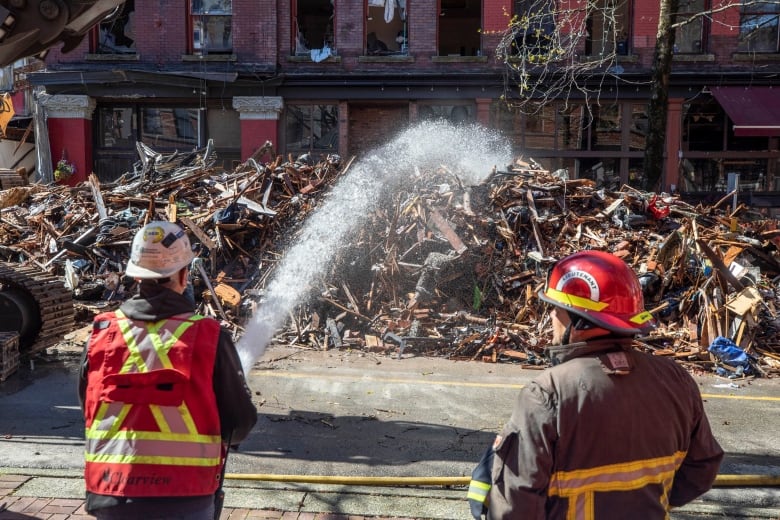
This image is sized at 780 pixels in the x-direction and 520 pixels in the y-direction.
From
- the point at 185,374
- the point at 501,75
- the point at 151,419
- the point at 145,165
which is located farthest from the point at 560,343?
the point at 501,75

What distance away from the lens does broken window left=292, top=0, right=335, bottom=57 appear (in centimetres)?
2016

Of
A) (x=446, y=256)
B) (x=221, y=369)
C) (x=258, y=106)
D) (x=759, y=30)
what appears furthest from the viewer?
(x=258, y=106)

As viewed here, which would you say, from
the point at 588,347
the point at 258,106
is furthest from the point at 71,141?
the point at 588,347

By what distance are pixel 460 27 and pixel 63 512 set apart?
20072mm

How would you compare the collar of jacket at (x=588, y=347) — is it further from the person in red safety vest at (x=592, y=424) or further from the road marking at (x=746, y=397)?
the road marking at (x=746, y=397)

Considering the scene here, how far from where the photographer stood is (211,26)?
65.7 feet

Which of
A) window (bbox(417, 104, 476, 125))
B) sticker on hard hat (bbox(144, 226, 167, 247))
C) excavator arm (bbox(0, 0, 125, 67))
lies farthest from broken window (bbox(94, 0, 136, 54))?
sticker on hard hat (bbox(144, 226, 167, 247))

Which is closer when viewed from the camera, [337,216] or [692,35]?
[337,216]

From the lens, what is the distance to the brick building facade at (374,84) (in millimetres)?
19250

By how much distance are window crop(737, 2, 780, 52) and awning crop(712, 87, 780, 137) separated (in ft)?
4.92

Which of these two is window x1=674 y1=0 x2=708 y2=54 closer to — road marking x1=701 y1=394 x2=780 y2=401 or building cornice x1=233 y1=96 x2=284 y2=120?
building cornice x1=233 y1=96 x2=284 y2=120

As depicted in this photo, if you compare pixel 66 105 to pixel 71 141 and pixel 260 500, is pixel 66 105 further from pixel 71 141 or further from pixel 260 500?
pixel 260 500

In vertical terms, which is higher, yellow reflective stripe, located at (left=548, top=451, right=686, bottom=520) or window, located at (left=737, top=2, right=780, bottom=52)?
window, located at (left=737, top=2, right=780, bottom=52)

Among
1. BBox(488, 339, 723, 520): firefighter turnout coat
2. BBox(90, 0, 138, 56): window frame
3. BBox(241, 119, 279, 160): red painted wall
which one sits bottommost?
BBox(488, 339, 723, 520): firefighter turnout coat
